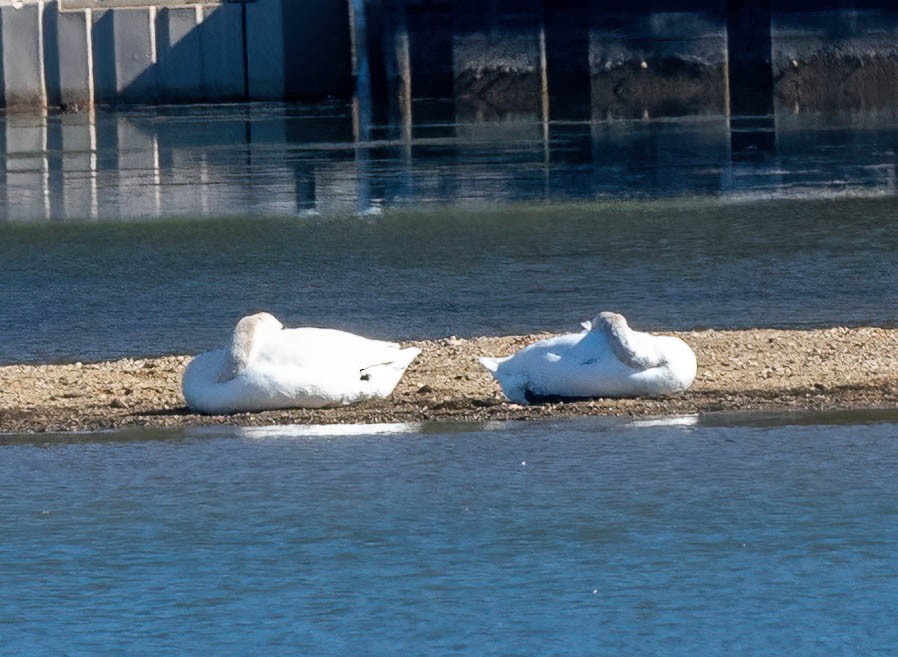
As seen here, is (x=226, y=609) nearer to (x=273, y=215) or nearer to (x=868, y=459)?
(x=868, y=459)

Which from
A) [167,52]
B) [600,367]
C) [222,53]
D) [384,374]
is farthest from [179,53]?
[600,367]

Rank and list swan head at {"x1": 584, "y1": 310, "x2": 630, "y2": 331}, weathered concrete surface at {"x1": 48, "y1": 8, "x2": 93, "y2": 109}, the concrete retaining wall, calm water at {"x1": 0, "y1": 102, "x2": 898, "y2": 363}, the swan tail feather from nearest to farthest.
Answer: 1. swan head at {"x1": 584, "y1": 310, "x2": 630, "y2": 331}
2. the swan tail feather
3. calm water at {"x1": 0, "y1": 102, "x2": 898, "y2": 363}
4. the concrete retaining wall
5. weathered concrete surface at {"x1": 48, "y1": 8, "x2": 93, "y2": 109}

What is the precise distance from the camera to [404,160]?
22.5 meters

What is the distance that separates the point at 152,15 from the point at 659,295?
21253 mm

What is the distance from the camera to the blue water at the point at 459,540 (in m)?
5.63

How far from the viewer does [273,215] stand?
57.6ft

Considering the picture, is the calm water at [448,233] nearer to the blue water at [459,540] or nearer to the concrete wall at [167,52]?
the blue water at [459,540]

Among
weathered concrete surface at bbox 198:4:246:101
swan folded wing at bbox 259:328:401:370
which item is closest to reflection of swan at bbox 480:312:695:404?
swan folded wing at bbox 259:328:401:370

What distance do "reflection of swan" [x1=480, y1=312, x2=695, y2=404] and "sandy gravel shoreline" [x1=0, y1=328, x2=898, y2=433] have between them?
0.25ft

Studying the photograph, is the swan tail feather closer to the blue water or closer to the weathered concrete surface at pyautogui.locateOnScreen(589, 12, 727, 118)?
the blue water

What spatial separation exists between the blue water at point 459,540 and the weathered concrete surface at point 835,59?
20189 mm

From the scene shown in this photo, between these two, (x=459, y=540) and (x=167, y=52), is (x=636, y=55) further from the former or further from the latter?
(x=459, y=540)

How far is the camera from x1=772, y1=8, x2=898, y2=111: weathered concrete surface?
27.7 meters

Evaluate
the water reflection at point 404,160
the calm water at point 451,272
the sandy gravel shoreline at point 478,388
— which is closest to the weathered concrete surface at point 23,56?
the water reflection at point 404,160
